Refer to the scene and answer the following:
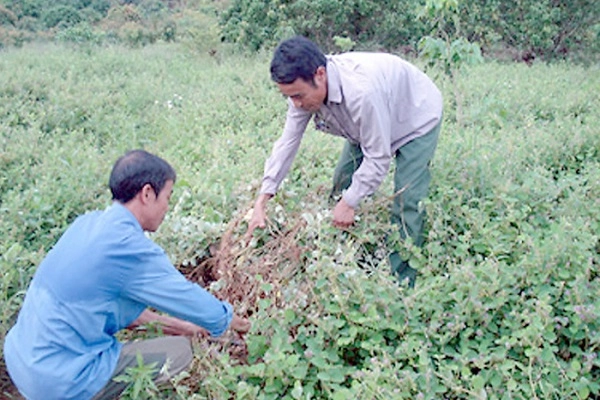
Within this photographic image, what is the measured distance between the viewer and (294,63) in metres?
2.84

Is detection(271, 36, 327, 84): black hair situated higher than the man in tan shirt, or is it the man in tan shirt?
detection(271, 36, 327, 84): black hair

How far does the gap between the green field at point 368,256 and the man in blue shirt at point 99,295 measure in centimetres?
33

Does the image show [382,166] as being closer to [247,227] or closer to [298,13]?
[247,227]

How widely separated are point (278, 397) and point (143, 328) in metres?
0.84

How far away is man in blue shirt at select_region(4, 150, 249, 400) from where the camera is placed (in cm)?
232

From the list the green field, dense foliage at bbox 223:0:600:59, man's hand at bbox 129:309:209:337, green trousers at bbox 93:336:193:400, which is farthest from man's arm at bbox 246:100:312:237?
dense foliage at bbox 223:0:600:59

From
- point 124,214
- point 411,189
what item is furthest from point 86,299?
point 411,189

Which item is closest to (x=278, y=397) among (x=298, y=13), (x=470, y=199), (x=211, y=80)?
(x=470, y=199)

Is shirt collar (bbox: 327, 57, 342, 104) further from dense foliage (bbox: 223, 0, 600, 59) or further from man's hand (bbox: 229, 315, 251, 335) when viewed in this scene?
dense foliage (bbox: 223, 0, 600, 59)

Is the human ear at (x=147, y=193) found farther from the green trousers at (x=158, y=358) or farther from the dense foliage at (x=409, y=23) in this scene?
the dense foliage at (x=409, y=23)

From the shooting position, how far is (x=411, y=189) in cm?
342

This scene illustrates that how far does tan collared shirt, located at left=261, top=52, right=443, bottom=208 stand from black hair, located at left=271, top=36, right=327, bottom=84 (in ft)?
0.50

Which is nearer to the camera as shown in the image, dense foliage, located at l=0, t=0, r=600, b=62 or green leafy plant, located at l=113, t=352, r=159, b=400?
green leafy plant, located at l=113, t=352, r=159, b=400

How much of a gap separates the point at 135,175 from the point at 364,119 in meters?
1.14
